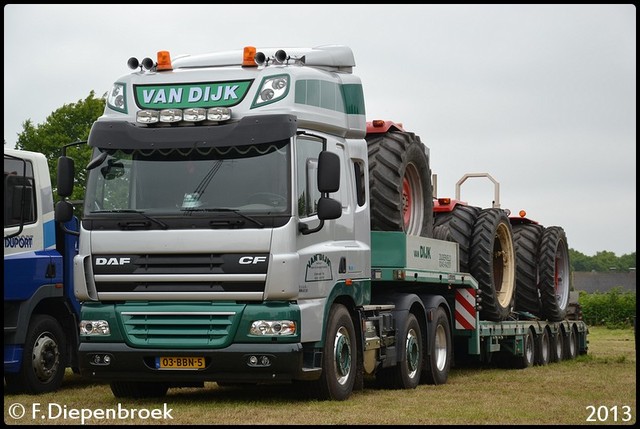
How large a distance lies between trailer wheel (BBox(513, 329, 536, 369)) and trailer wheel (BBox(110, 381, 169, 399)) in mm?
8876

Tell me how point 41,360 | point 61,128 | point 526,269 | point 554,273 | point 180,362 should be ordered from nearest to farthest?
point 180,362, point 41,360, point 526,269, point 554,273, point 61,128

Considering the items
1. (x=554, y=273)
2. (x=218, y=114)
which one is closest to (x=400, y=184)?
(x=218, y=114)

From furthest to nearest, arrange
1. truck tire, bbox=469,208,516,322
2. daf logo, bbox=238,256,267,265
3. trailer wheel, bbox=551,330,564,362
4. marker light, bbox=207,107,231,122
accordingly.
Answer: trailer wheel, bbox=551,330,564,362
truck tire, bbox=469,208,516,322
marker light, bbox=207,107,231,122
daf logo, bbox=238,256,267,265

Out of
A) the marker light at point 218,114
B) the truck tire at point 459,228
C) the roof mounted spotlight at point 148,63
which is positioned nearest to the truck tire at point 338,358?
the marker light at point 218,114

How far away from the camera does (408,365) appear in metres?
15.4

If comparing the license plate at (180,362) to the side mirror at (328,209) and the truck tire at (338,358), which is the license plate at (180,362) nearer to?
the truck tire at (338,358)

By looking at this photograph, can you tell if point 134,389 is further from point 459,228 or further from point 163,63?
point 459,228

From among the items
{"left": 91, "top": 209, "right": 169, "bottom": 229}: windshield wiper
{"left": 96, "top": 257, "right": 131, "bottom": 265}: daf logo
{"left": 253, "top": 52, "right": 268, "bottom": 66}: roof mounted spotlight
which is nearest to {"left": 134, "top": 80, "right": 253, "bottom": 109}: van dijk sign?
{"left": 253, "top": 52, "right": 268, "bottom": 66}: roof mounted spotlight

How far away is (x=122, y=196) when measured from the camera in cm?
1262

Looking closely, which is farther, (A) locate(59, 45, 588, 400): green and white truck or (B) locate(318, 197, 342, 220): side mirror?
(B) locate(318, 197, 342, 220): side mirror

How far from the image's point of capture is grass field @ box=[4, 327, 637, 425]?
11320 mm

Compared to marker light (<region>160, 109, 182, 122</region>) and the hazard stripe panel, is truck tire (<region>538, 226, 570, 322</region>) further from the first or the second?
marker light (<region>160, 109, 182, 122</region>)

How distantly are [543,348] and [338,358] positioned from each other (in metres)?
10.6

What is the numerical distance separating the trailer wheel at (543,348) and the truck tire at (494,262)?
1960 mm
